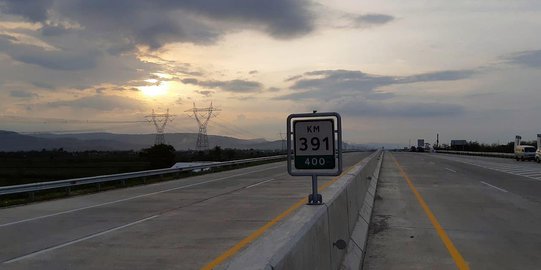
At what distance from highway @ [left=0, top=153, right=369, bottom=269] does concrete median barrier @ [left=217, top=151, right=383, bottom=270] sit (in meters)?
2.23

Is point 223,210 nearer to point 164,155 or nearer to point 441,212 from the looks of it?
point 441,212

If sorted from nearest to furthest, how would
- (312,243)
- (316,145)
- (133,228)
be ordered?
(312,243), (316,145), (133,228)

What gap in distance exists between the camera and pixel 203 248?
9055 mm

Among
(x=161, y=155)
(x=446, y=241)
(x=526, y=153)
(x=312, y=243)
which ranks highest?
(x=161, y=155)

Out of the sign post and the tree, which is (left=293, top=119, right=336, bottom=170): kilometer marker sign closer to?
the sign post

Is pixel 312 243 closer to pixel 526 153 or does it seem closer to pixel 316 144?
pixel 316 144

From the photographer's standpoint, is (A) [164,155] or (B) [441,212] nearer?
(B) [441,212]

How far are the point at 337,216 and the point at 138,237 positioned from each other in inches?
186

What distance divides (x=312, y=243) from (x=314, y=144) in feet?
8.88

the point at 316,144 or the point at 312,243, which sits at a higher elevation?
the point at 316,144

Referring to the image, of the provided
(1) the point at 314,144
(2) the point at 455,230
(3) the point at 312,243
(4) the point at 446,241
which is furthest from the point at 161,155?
(3) the point at 312,243

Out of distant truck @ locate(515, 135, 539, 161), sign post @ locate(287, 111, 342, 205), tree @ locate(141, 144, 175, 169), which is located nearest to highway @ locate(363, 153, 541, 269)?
sign post @ locate(287, 111, 342, 205)

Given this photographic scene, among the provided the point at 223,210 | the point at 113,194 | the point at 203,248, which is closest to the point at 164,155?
the point at 113,194

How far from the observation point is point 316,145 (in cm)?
770
